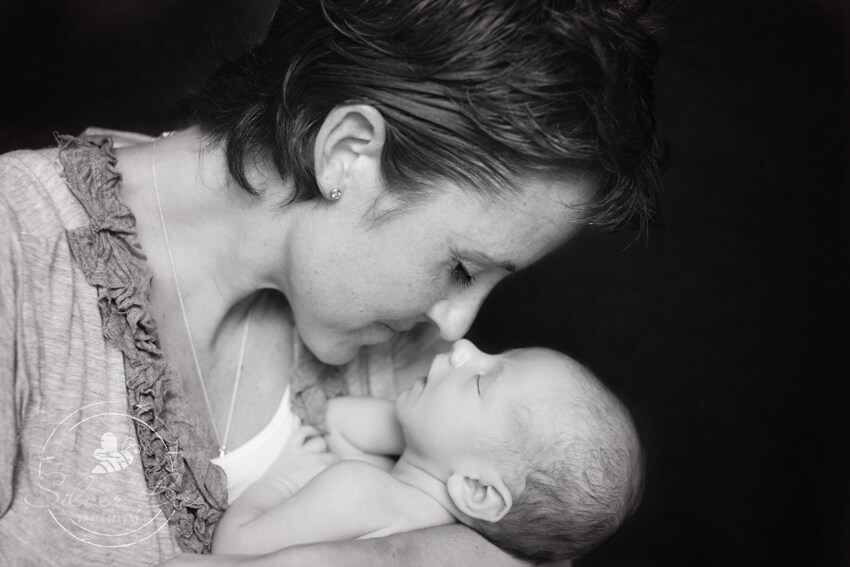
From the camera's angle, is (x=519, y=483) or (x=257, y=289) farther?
(x=257, y=289)

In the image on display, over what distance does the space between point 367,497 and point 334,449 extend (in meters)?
0.27

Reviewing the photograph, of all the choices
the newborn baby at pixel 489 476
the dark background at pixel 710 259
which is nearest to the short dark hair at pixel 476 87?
the newborn baby at pixel 489 476

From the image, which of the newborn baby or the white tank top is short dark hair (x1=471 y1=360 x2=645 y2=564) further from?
the white tank top

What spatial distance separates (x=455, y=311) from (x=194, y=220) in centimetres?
48

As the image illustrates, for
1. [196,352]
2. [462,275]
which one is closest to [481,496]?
[462,275]

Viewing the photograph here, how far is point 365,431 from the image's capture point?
1.69m

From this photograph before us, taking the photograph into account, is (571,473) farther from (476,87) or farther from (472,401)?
(476,87)

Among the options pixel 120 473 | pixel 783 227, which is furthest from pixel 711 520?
pixel 120 473

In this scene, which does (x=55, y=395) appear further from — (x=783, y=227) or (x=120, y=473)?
(x=783, y=227)

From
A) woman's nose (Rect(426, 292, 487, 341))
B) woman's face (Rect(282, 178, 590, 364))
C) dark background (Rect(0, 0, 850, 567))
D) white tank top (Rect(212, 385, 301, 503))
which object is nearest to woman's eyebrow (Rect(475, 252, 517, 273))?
woman's face (Rect(282, 178, 590, 364))

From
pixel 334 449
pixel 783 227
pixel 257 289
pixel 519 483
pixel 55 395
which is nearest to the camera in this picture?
pixel 55 395

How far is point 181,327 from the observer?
1.49 metres

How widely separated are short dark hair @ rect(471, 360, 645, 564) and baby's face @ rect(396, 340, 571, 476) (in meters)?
0.02

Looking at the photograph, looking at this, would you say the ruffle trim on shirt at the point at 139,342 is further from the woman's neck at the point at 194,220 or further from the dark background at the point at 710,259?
the dark background at the point at 710,259
